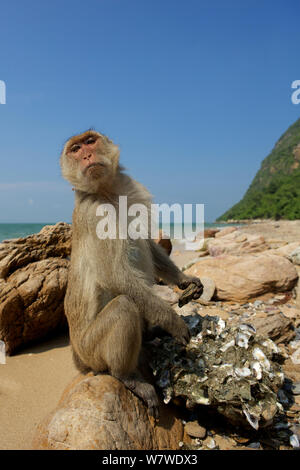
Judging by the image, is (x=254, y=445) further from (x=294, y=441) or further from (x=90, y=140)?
(x=90, y=140)

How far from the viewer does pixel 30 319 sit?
523 cm

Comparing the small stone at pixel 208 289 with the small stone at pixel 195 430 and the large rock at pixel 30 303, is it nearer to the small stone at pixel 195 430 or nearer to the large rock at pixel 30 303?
the large rock at pixel 30 303

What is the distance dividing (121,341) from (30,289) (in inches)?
106

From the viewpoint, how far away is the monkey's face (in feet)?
11.9

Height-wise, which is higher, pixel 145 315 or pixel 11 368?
pixel 145 315

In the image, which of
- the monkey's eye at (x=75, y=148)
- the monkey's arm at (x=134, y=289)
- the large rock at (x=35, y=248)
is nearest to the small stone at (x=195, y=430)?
the monkey's arm at (x=134, y=289)

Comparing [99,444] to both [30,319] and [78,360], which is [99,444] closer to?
[78,360]

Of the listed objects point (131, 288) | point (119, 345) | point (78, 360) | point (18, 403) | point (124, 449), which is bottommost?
point (18, 403)

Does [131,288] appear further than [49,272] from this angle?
No

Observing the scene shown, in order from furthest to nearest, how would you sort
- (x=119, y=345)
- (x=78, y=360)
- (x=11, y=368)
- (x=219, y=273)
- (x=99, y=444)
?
(x=219, y=273) < (x=11, y=368) < (x=78, y=360) < (x=119, y=345) < (x=99, y=444)

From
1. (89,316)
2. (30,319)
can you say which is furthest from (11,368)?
(89,316)

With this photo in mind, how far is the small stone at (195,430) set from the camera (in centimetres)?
320

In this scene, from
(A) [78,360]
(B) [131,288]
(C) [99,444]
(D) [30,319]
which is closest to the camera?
(C) [99,444]
